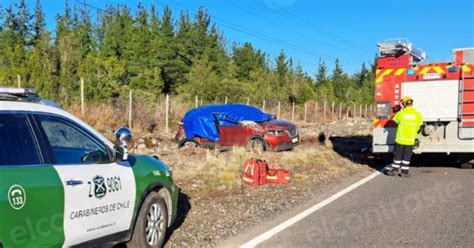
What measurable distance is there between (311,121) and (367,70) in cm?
5779

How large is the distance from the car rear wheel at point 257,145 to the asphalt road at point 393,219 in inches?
242

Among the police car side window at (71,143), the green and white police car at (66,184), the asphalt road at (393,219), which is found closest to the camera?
the green and white police car at (66,184)

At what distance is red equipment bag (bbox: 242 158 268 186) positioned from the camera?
1003 cm

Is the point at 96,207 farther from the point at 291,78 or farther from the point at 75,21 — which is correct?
the point at 75,21

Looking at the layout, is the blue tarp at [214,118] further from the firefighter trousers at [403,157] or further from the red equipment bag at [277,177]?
the red equipment bag at [277,177]

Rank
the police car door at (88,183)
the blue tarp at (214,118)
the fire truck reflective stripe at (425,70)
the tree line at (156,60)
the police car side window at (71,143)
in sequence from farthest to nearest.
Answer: the tree line at (156,60) < the blue tarp at (214,118) < the fire truck reflective stripe at (425,70) < the police car side window at (71,143) < the police car door at (88,183)

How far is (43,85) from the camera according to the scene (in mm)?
26953

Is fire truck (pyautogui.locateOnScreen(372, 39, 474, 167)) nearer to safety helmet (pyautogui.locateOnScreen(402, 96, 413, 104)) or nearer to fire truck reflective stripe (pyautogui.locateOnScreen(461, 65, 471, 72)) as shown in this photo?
fire truck reflective stripe (pyautogui.locateOnScreen(461, 65, 471, 72))

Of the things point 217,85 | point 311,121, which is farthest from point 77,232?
point 217,85

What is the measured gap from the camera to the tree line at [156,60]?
129 feet

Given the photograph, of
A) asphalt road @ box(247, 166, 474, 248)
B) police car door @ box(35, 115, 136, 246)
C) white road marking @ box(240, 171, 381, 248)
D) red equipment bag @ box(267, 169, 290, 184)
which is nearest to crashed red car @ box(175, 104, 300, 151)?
red equipment bag @ box(267, 169, 290, 184)

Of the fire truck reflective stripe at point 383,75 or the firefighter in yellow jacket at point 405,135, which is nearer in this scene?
the firefighter in yellow jacket at point 405,135

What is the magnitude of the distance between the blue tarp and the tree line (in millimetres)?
15202

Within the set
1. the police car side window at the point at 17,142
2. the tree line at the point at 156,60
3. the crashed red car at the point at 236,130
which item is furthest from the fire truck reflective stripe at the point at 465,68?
the tree line at the point at 156,60
